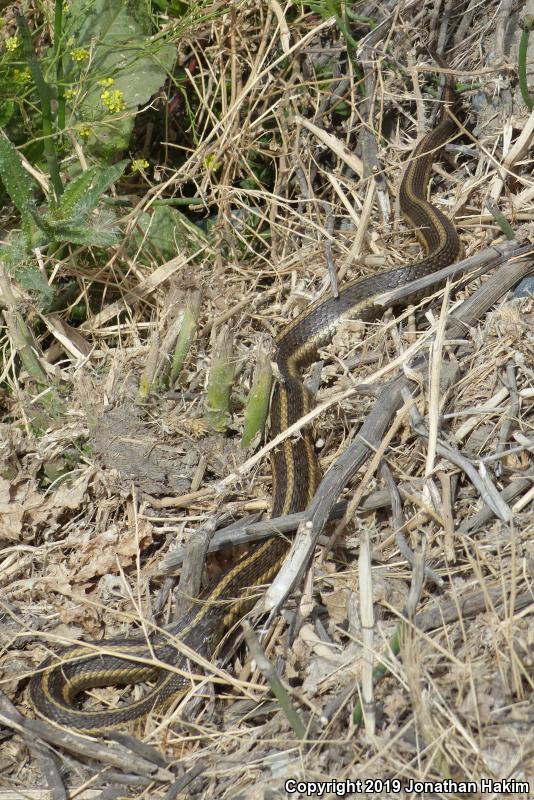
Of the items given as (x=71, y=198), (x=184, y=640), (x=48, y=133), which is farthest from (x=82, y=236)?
(x=184, y=640)

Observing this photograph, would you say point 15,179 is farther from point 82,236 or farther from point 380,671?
point 380,671

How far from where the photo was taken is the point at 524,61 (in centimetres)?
425

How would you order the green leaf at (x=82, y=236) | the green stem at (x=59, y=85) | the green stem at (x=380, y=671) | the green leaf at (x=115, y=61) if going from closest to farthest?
the green stem at (x=380, y=671)
the green leaf at (x=82, y=236)
the green stem at (x=59, y=85)
the green leaf at (x=115, y=61)

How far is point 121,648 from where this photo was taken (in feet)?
10.4

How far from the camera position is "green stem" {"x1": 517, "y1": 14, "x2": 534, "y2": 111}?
4.25 metres

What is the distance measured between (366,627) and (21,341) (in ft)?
7.00

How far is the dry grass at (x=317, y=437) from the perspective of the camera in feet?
8.30

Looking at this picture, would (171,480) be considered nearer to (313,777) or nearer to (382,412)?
(382,412)

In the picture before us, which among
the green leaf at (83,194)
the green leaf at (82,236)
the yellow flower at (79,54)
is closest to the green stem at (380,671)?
the green leaf at (82,236)

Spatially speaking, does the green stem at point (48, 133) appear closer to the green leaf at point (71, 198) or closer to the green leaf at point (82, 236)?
the green leaf at point (71, 198)

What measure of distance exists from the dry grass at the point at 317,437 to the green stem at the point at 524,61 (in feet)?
0.56

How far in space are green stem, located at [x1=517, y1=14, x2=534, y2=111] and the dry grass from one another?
172mm

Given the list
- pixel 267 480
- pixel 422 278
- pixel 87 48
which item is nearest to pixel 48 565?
pixel 267 480

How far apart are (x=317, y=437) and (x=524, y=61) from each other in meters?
2.26
